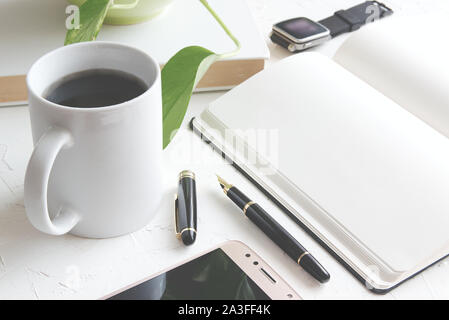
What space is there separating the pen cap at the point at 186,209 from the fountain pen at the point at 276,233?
0.10 ft

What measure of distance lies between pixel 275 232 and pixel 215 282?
0.07m

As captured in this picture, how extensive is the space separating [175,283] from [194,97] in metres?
0.26

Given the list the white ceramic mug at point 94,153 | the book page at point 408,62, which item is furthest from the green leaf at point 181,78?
the book page at point 408,62

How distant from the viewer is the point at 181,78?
0.56 metres

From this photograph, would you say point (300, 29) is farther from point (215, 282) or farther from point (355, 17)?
point (215, 282)

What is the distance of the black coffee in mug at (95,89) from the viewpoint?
0.50m

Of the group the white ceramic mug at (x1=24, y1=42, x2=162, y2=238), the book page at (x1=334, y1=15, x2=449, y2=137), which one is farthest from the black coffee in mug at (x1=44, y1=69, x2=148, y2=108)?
the book page at (x1=334, y1=15, x2=449, y2=137)

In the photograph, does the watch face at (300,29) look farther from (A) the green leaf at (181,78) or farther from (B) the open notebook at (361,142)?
(A) the green leaf at (181,78)

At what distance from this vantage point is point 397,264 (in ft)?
1.70

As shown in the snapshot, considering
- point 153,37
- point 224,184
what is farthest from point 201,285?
point 153,37

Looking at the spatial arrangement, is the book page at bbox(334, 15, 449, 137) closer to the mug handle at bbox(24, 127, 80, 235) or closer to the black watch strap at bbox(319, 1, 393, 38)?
the black watch strap at bbox(319, 1, 393, 38)

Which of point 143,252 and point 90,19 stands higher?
point 90,19
